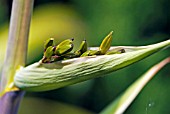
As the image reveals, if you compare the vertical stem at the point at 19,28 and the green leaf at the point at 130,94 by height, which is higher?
the vertical stem at the point at 19,28

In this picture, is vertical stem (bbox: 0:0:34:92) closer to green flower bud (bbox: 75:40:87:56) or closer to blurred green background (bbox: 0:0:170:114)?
green flower bud (bbox: 75:40:87:56)

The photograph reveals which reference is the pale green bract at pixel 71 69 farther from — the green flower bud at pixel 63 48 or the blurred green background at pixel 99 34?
the blurred green background at pixel 99 34

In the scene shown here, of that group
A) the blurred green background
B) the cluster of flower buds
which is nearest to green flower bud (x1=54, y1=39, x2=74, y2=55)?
the cluster of flower buds

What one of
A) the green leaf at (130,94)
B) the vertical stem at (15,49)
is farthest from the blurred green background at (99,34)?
the vertical stem at (15,49)

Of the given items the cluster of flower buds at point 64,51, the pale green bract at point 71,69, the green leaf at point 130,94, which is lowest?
the green leaf at point 130,94

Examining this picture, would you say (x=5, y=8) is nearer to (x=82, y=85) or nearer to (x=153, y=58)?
(x=82, y=85)

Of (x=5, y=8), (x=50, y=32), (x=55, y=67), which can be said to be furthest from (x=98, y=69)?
(x=5, y=8)
